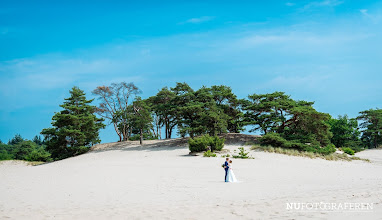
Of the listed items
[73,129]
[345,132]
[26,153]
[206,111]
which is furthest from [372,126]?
[26,153]

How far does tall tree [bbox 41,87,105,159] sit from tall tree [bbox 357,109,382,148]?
38.7m

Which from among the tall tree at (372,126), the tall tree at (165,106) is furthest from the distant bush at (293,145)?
the tall tree at (372,126)

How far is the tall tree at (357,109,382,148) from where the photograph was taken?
41.6 meters

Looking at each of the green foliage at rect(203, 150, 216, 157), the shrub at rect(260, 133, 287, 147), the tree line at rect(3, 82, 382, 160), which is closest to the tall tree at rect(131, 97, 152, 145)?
the tree line at rect(3, 82, 382, 160)

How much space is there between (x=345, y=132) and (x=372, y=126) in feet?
15.4

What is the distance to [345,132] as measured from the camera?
137 feet

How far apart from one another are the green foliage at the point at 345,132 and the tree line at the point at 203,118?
0.48 ft

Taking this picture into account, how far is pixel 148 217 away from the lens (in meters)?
6.61

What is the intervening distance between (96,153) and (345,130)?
34.5m

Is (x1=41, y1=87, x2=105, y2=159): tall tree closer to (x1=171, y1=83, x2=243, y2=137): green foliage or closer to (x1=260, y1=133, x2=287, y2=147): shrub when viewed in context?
(x1=171, y1=83, x2=243, y2=137): green foliage

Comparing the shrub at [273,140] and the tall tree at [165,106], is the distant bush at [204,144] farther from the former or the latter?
the tall tree at [165,106]

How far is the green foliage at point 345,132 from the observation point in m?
40.4

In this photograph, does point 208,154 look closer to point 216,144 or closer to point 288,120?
point 216,144

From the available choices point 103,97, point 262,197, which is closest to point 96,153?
point 103,97
